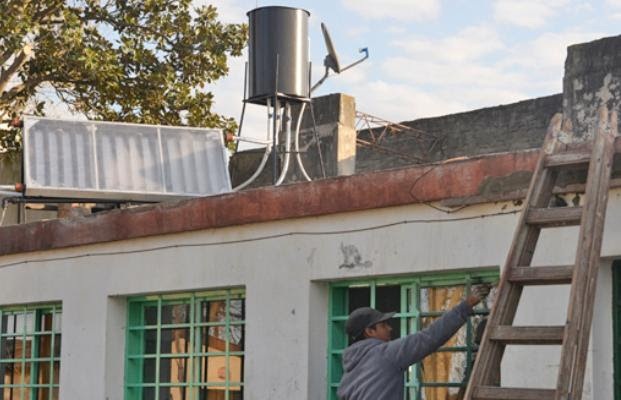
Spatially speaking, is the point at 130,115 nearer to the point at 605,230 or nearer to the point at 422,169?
the point at 422,169

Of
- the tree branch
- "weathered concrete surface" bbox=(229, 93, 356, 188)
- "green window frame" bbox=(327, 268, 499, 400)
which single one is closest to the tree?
the tree branch

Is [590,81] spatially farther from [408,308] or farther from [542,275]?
[542,275]

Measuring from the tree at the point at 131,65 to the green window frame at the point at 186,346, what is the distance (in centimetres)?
926

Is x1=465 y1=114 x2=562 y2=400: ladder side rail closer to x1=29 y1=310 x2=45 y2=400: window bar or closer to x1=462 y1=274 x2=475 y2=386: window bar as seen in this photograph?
x1=462 y1=274 x2=475 y2=386: window bar

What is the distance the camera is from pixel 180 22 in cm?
2077

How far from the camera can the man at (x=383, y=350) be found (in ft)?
23.9

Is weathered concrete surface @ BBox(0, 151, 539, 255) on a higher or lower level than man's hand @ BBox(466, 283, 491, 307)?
higher

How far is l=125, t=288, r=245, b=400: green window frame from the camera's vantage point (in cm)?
1046

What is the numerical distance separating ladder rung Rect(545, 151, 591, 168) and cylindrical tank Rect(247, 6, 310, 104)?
6063 mm

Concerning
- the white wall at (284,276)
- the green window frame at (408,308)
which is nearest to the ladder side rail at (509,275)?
the white wall at (284,276)

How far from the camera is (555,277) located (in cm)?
669

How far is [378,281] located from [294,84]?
14.2 feet

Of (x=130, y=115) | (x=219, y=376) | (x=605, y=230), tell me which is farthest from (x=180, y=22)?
(x=605, y=230)

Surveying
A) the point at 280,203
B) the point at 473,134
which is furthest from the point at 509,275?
the point at 473,134
